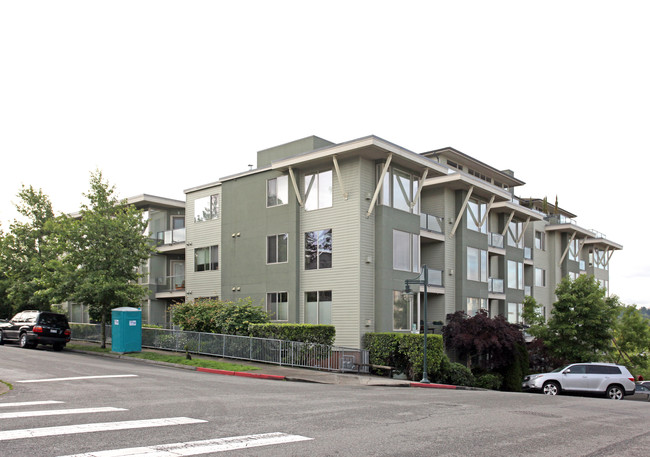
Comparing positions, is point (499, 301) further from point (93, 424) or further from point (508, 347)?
point (93, 424)

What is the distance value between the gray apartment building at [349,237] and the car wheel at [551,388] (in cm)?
629

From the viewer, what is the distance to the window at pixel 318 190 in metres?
28.6

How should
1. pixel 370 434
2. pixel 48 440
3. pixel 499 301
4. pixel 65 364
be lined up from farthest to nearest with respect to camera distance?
pixel 499 301, pixel 65 364, pixel 370 434, pixel 48 440

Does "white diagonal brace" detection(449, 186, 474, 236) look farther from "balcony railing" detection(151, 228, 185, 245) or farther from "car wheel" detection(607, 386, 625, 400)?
"balcony railing" detection(151, 228, 185, 245)

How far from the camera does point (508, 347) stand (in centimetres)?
3048

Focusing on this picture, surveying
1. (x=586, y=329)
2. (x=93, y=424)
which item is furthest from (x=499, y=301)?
(x=93, y=424)

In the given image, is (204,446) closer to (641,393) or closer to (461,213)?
(461,213)

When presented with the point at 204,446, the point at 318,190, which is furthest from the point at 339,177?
the point at 204,446

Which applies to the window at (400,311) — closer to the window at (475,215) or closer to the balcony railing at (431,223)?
the balcony railing at (431,223)

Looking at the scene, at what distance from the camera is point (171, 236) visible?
38375 mm

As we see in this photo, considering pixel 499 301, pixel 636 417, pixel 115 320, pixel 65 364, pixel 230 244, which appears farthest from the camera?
pixel 499 301

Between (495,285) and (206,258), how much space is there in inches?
706

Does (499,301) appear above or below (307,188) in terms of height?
below

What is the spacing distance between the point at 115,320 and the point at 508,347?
19.1 meters
